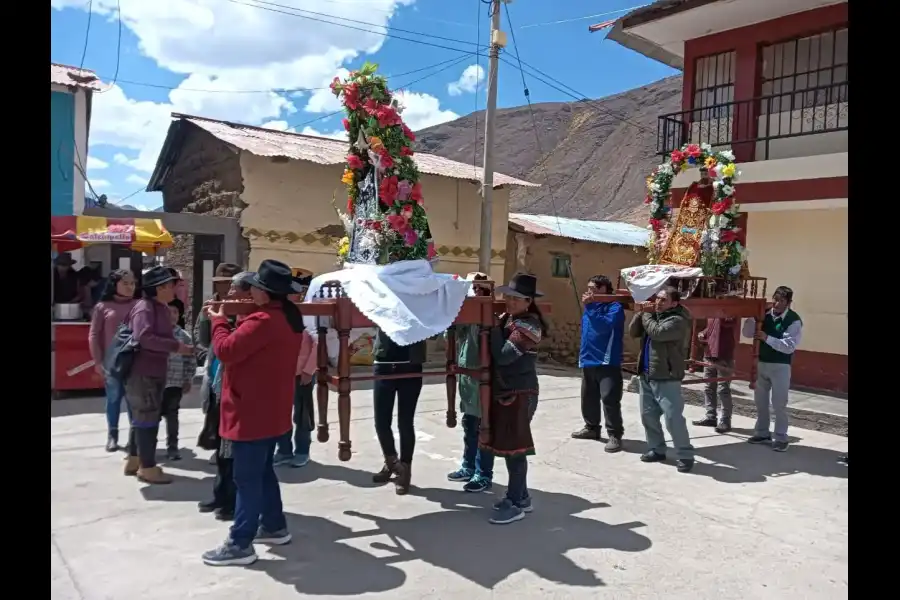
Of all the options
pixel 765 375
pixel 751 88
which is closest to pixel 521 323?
pixel 765 375

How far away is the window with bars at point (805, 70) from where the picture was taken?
10.5 metres

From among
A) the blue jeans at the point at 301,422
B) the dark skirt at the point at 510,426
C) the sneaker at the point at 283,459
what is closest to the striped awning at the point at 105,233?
the blue jeans at the point at 301,422

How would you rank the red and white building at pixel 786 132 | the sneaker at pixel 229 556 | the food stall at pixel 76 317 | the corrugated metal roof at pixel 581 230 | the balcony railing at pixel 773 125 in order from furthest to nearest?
1. the corrugated metal roof at pixel 581 230
2. the balcony railing at pixel 773 125
3. the red and white building at pixel 786 132
4. the food stall at pixel 76 317
5. the sneaker at pixel 229 556

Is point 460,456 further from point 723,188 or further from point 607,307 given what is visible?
point 723,188

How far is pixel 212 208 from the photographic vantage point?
1204 cm

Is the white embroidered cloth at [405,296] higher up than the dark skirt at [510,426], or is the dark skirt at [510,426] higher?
the white embroidered cloth at [405,296]

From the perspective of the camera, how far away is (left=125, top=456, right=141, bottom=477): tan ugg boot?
219 inches

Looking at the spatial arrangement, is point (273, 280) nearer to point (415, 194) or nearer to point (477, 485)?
point (415, 194)

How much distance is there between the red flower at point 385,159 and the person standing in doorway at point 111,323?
2710 millimetres

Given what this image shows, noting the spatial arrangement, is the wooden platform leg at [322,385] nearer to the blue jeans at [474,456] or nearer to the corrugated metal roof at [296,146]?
the blue jeans at [474,456]

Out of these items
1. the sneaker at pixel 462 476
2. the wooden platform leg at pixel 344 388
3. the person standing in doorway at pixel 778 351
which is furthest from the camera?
the person standing in doorway at pixel 778 351

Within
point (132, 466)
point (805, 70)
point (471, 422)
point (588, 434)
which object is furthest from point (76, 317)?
point (805, 70)

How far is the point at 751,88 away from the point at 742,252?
5.07 meters

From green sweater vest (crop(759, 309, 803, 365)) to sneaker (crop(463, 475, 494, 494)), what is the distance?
3395 millimetres
